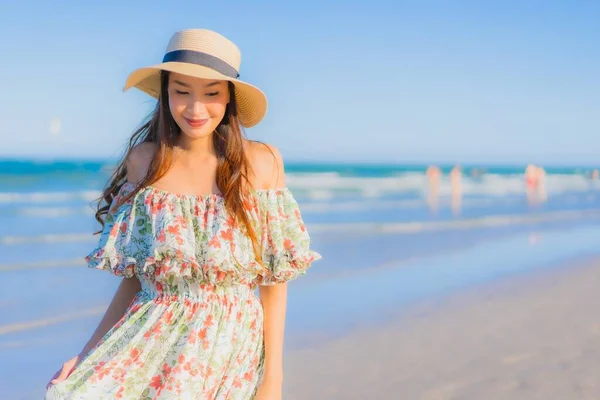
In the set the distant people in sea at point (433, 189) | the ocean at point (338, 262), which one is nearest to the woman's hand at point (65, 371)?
the ocean at point (338, 262)

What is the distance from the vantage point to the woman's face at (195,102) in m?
2.34

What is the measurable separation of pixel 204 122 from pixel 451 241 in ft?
28.8

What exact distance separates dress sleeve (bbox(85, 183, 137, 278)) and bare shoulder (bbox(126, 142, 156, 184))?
106mm

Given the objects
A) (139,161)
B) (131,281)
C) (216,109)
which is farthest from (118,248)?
(216,109)

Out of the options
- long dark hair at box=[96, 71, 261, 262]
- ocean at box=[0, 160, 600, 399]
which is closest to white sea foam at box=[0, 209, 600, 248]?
ocean at box=[0, 160, 600, 399]

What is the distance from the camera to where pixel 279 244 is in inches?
93.2

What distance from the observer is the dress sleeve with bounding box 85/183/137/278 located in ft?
7.61

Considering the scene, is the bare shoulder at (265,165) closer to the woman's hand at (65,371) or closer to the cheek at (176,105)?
the cheek at (176,105)

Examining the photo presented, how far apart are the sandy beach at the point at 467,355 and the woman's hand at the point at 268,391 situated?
1872mm

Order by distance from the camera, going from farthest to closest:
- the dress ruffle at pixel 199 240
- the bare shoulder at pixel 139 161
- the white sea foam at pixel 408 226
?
→ the white sea foam at pixel 408 226 < the bare shoulder at pixel 139 161 < the dress ruffle at pixel 199 240

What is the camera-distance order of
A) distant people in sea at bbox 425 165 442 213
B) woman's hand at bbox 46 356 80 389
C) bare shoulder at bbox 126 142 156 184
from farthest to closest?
distant people in sea at bbox 425 165 442 213
bare shoulder at bbox 126 142 156 184
woman's hand at bbox 46 356 80 389

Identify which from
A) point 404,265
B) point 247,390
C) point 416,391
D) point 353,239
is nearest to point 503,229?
point 353,239

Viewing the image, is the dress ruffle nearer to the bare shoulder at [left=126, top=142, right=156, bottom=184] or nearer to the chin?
the bare shoulder at [left=126, top=142, right=156, bottom=184]

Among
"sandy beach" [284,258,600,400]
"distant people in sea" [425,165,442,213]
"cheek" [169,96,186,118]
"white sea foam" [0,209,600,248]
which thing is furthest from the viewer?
"distant people in sea" [425,165,442,213]
